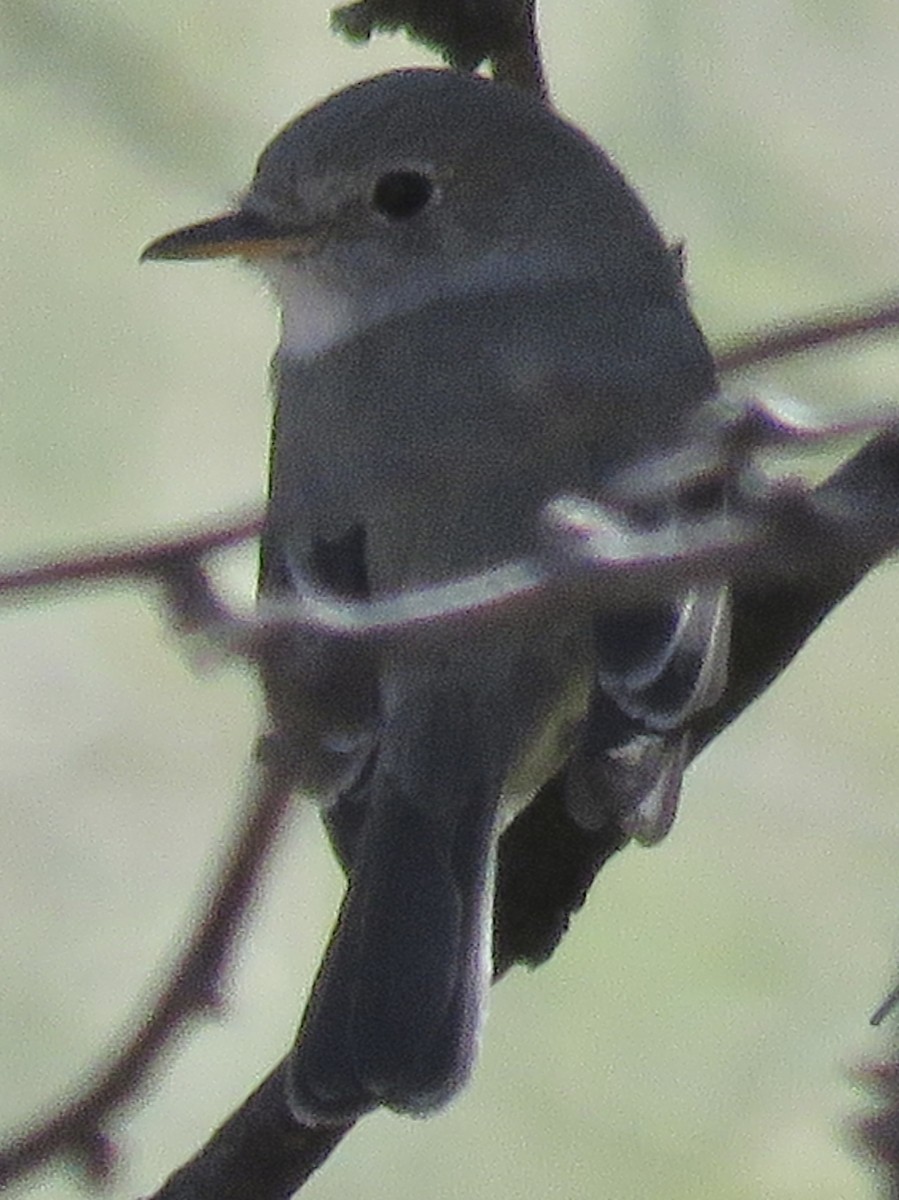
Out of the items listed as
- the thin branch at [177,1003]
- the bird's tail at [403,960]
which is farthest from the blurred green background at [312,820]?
the thin branch at [177,1003]

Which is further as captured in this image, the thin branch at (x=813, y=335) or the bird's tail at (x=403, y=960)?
the bird's tail at (x=403, y=960)

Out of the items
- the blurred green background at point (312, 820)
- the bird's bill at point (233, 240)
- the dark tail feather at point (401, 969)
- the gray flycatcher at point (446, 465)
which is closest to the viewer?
the dark tail feather at point (401, 969)

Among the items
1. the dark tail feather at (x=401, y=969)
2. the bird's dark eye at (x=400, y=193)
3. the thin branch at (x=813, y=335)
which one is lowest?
the dark tail feather at (x=401, y=969)

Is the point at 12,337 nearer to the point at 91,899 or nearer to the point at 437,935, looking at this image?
the point at 91,899

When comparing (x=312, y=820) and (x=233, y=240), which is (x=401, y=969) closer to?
(x=233, y=240)

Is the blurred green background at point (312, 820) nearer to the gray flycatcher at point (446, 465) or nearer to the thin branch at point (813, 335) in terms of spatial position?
the gray flycatcher at point (446, 465)

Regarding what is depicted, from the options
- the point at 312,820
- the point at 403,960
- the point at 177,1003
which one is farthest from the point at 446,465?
the point at 312,820

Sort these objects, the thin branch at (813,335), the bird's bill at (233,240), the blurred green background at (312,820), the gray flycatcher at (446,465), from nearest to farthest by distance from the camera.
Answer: the thin branch at (813,335), the gray flycatcher at (446,465), the bird's bill at (233,240), the blurred green background at (312,820)

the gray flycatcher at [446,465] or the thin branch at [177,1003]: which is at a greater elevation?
the thin branch at [177,1003]
